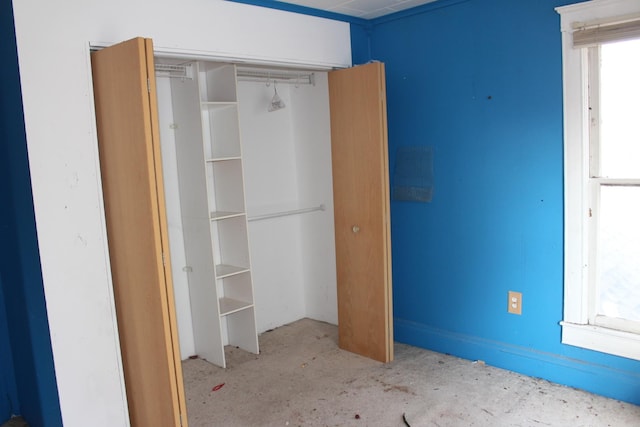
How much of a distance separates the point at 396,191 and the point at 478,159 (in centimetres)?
69

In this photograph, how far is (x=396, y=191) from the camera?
3893 millimetres

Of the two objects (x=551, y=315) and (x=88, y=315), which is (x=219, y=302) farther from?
(x=551, y=315)

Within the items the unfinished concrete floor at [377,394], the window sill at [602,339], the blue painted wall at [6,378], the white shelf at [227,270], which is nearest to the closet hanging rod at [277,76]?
the white shelf at [227,270]

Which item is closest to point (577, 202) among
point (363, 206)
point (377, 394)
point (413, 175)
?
point (413, 175)

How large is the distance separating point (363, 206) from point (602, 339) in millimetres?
1631

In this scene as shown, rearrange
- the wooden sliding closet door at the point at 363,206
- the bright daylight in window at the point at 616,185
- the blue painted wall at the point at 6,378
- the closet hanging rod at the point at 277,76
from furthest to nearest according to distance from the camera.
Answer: the closet hanging rod at the point at 277,76, the wooden sliding closet door at the point at 363,206, the blue painted wall at the point at 6,378, the bright daylight in window at the point at 616,185

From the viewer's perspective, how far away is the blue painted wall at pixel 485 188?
3.07 meters

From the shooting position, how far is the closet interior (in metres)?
3.64

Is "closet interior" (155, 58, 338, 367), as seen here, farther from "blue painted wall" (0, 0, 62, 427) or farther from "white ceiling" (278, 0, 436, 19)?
"blue painted wall" (0, 0, 62, 427)

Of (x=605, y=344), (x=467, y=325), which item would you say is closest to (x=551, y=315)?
(x=605, y=344)

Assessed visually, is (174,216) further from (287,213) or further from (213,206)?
(287,213)

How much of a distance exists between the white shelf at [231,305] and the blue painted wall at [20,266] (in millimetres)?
1257

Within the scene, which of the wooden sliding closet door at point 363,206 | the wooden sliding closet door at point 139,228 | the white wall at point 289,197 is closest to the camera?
the wooden sliding closet door at point 139,228

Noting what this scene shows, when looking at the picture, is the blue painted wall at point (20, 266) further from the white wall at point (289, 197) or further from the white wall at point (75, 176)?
the white wall at point (289, 197)
